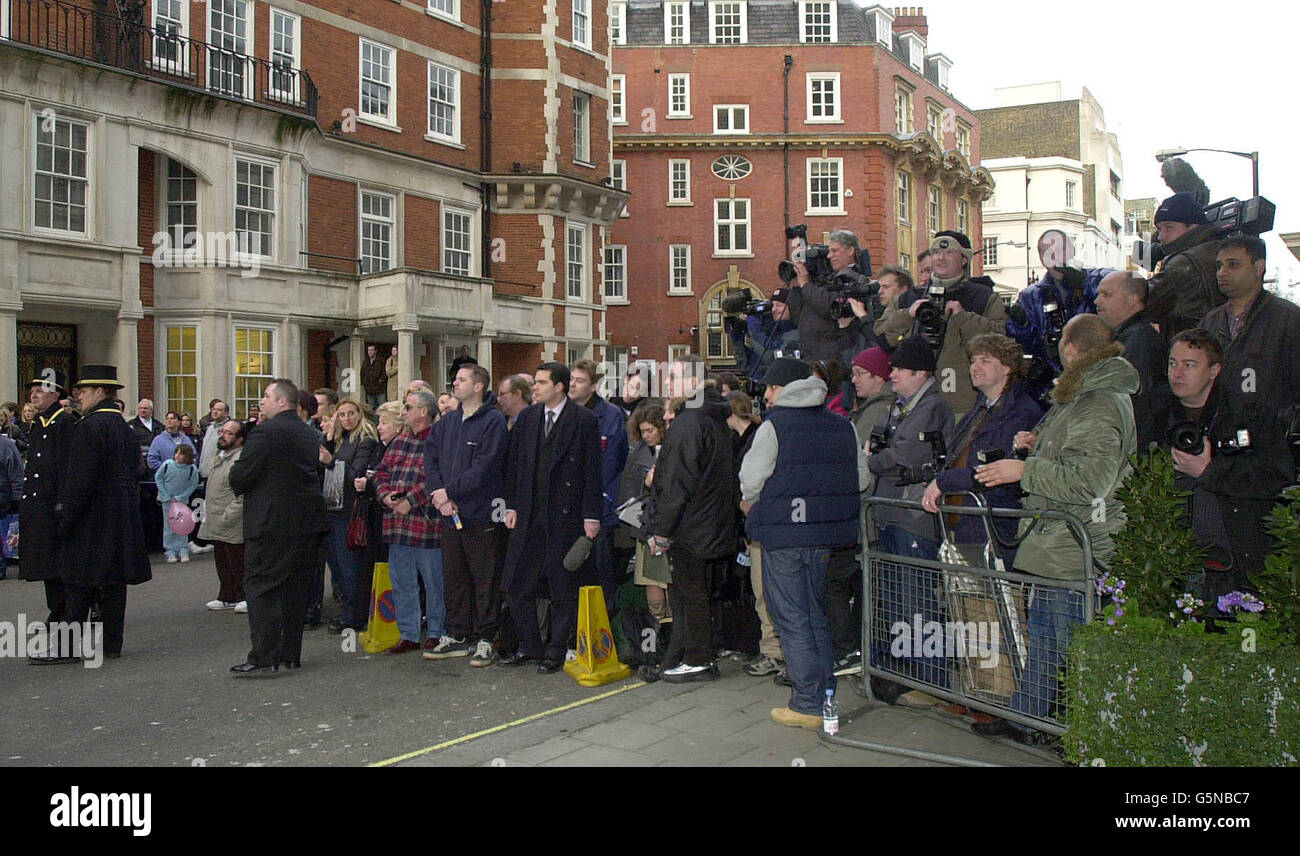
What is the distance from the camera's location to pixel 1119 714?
14.4ft

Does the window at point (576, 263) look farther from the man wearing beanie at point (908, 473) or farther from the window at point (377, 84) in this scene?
the man wearing beanie at point (908, 473)

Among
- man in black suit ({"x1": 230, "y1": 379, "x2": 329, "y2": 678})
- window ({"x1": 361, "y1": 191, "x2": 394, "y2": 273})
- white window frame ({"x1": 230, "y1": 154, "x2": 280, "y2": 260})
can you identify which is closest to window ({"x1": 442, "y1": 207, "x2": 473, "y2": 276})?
window ({"x1": 361, "y1": 191, "x2": 394, "y2": 273})

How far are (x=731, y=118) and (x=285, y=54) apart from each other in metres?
25.3

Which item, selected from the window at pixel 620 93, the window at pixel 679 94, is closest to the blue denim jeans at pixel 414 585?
the window at pixel 620 93

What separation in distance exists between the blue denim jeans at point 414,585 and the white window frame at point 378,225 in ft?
54.8

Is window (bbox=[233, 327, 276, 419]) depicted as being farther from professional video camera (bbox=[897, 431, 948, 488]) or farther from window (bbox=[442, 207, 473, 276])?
professional video camera (bbox=[897, 431, 948, 488])

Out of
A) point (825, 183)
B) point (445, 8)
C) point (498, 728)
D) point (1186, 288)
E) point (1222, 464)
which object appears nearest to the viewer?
point (1222, 464)

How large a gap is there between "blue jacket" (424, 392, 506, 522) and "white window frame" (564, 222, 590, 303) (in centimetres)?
2161

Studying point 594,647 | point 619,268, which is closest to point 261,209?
point 594,647

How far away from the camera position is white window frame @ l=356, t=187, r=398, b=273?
24484mm

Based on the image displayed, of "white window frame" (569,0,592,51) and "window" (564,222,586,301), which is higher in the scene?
"white window frame" (569,0,592,51)

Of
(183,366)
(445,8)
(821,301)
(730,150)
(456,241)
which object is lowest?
(821,301)

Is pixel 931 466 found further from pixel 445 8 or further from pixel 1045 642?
pixel 445 8

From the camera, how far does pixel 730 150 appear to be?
4381 centimetres
